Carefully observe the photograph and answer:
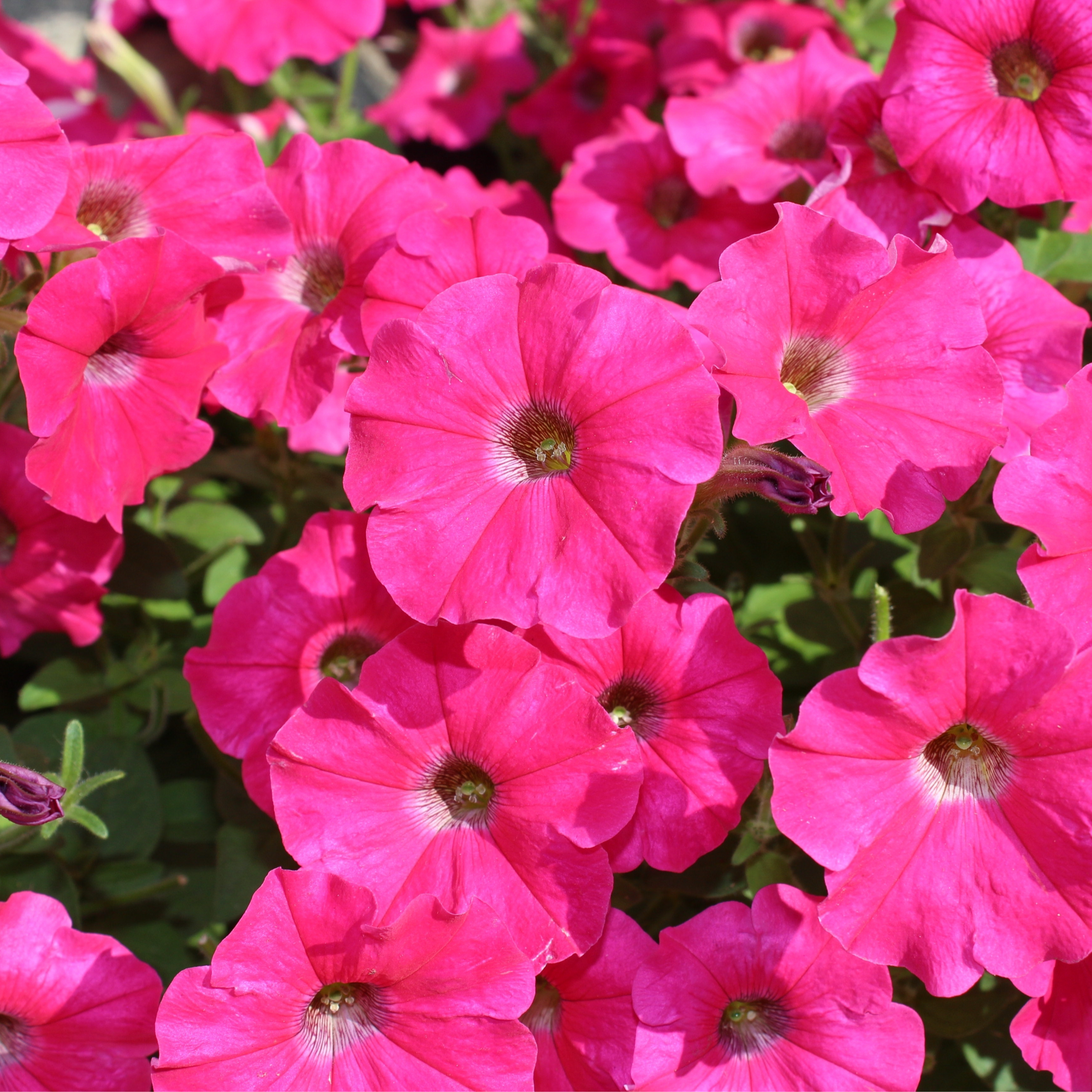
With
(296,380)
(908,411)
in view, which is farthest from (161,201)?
(908,411)

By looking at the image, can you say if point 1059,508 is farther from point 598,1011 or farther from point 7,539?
point 7,539

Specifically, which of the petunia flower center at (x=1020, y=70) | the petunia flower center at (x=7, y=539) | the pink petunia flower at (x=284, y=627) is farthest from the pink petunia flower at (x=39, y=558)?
the petunia flower center at (x=1020, y=70)

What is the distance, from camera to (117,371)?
1162mm

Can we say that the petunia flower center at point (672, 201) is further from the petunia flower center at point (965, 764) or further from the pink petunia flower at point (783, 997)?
the pink petunia flower at point (783, 997)

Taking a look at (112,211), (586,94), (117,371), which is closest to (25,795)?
(117,371)

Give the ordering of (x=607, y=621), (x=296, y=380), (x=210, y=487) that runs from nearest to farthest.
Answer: (x=607, y=621)
(x=296, y=380)
(x=210, y=487)

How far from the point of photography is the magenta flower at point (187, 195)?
1.18m

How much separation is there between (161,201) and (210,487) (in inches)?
21.9

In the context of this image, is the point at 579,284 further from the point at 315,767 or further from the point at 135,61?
the point at 135,61

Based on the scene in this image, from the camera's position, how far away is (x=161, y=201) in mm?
1215

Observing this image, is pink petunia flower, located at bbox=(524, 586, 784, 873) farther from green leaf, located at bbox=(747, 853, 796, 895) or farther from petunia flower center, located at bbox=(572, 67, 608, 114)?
petunia flower center, located at bbox=(572, 67, 608, 114)

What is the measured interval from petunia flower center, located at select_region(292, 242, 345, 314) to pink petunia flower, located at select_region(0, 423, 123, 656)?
36 centimetres

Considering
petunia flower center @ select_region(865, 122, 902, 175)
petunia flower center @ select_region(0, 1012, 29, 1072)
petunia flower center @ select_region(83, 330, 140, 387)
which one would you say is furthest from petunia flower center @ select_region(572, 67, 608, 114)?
petunia flower center @ select_region(0, 1012, 29, 1072)

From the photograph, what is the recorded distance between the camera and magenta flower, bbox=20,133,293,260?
1185 millimetres
